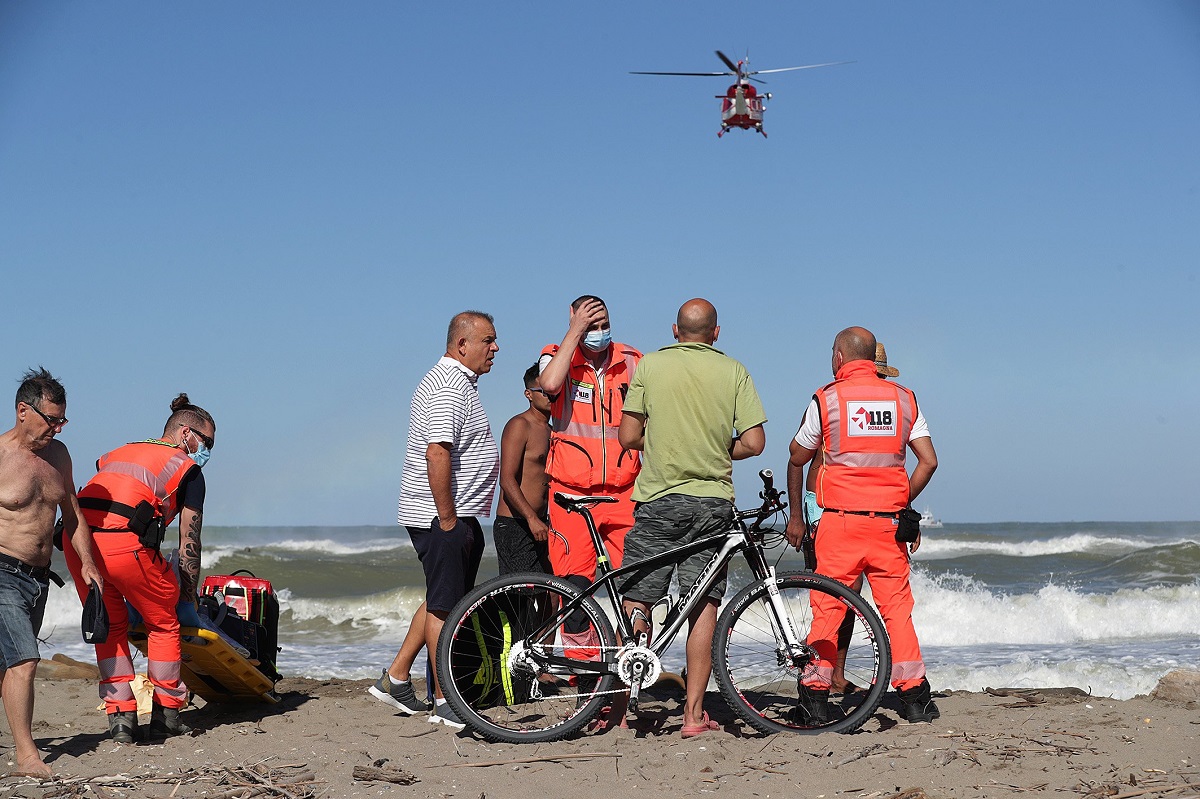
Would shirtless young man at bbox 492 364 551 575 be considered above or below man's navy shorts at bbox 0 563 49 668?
above

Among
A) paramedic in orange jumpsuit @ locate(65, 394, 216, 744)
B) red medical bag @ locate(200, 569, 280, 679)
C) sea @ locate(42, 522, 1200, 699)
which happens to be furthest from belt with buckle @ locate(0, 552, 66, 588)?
sea @ locate(42, 522, 1200, 699)

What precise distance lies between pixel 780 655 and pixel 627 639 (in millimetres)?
708

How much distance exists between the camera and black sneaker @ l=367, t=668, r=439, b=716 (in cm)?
563

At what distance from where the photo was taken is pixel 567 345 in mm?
5098

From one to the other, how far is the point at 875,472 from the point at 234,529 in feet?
172

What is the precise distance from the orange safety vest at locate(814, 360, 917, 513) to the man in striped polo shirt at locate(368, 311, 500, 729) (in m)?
1.70

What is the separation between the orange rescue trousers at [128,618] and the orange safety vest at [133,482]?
0.12 metres

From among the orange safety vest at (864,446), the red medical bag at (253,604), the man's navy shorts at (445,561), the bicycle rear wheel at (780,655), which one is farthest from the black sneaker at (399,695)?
the orange safety vest at (864,446)

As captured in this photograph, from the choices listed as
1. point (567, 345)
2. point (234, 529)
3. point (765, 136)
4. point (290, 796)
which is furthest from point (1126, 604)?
point (234, 529)

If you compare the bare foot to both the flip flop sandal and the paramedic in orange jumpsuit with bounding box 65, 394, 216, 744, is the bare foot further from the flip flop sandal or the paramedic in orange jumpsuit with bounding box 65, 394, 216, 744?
the flip flop sandal

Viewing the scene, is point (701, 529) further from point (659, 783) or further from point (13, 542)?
point (13, 542)

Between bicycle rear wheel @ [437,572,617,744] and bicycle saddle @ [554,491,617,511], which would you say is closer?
bicycle rear wheel @ [437,572,617,744]

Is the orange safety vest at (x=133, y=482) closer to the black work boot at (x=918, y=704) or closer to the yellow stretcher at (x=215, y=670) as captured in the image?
the yellow stretcher at (x=215, y=670)

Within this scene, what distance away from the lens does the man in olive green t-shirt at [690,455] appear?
4746 mm
